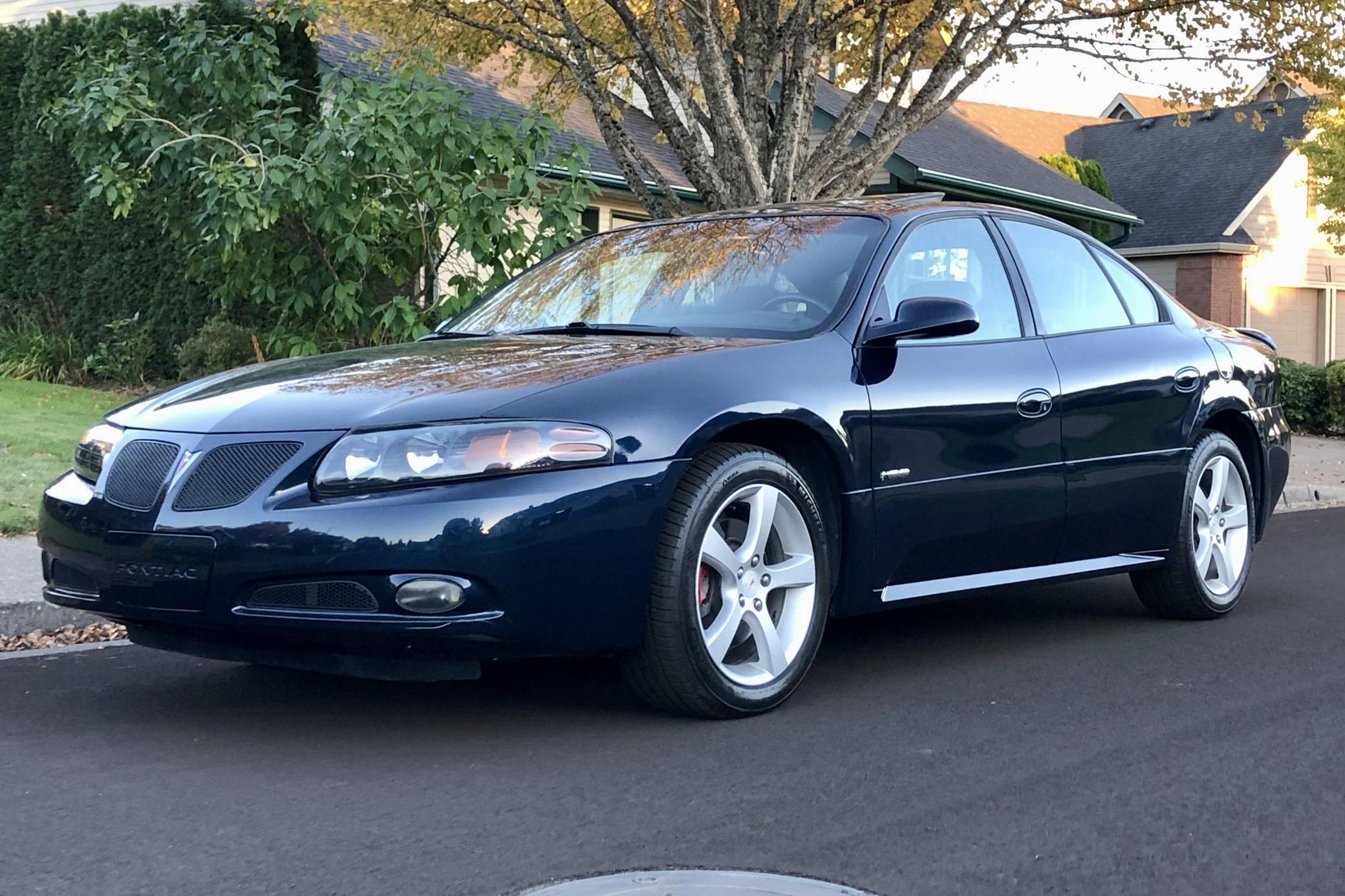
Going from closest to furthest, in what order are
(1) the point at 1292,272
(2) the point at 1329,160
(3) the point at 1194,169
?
(2) the point at 1329,160
(1) the point at 1292,272
(3) the point at 1194,169

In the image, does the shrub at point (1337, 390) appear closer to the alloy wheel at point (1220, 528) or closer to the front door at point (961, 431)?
the alloy wheel at point (1220, 528)

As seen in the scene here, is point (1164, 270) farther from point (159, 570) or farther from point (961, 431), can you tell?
point (159, 570)

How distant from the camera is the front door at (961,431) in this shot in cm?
502

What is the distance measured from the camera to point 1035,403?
5.48 meters

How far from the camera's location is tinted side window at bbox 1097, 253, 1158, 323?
20.8 ft

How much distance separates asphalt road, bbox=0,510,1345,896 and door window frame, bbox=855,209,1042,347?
1.13m

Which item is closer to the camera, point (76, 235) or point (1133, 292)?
point (1133, 292)

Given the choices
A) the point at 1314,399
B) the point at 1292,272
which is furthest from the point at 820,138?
the point at 1292,272

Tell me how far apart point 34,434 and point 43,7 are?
1130 cm

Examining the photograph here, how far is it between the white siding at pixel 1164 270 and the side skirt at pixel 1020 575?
2540cm

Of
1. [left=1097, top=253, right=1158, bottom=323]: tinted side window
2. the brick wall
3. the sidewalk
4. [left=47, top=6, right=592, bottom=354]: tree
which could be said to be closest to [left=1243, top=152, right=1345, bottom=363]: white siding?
the brick wall

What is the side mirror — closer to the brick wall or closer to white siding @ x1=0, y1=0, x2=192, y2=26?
white siding @ x1=0, y1=0, x2=192, y2=26

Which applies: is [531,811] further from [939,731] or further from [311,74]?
[311,74]

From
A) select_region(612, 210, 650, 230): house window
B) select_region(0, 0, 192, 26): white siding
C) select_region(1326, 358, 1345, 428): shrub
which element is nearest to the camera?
select_region(1326, 358, 1345, 428): shrub
